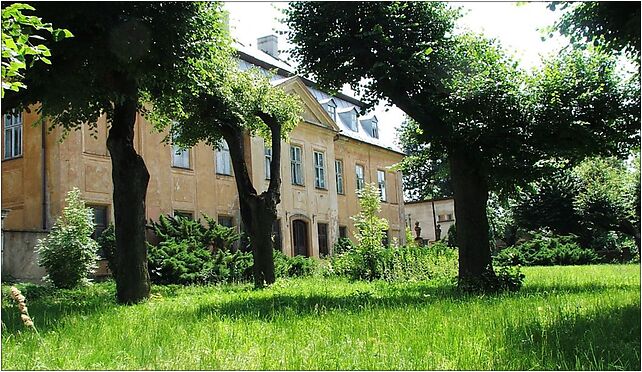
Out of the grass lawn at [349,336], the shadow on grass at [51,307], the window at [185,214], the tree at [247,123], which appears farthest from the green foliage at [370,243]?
the grass lawn at [349,336]

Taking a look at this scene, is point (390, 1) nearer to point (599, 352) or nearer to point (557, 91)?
point (557, 91)

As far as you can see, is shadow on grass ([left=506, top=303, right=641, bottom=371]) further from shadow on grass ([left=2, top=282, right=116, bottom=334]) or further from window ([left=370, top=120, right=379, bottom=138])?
window ([left=370, top=120, right=379, bottom=138])

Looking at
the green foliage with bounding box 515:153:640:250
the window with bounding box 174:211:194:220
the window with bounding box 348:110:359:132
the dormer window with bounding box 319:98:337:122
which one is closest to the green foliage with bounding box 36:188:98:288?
the window with bounding box 174:211:194:220

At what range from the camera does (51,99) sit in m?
9.57

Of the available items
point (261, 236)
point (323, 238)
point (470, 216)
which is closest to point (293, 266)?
point (261, 236)

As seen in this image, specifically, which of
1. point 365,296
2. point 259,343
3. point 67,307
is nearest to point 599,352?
point 259,343

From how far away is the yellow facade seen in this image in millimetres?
19344

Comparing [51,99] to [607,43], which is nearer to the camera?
[607,43]

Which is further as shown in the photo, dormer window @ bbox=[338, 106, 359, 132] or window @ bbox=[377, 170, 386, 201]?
window @ bbox=[377, 170, 386, 201]

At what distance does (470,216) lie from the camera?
38.3ft

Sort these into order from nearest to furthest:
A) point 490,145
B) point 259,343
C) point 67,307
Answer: point 259,343
point 67,307
point 490,145

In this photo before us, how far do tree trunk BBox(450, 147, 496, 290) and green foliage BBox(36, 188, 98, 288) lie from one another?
33.1 ft

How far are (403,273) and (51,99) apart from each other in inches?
437

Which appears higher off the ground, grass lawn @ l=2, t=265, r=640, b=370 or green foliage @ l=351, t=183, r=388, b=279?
green foliage @ l=351, t=183, r=388, b=279
